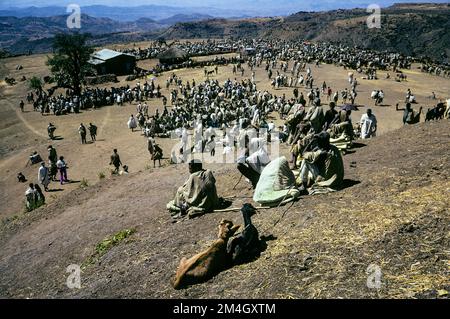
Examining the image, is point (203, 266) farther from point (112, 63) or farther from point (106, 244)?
point (112, 63)

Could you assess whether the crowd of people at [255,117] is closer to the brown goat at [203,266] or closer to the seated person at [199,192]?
the seated person at [199,192]

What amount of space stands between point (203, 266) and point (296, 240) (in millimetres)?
1621

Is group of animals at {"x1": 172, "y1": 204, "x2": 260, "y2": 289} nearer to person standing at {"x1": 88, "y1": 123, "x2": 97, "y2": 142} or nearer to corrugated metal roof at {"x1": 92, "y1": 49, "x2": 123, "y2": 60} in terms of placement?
person standing at {"x1": 88, "y1": 123, "x2": 97, "y2": 142}

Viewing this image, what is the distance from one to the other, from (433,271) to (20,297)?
25.2 feet

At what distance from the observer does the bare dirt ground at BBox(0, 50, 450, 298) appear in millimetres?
5535

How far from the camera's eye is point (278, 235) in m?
7.01

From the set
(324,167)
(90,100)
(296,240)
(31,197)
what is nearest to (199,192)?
(324,167)

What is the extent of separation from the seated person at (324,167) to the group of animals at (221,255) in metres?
2.34

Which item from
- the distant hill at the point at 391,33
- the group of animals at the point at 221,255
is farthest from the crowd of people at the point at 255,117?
the distant hill at the point at 391,33

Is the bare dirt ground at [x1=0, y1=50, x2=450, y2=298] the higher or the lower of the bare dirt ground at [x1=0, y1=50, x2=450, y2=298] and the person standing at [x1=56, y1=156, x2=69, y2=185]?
the higher

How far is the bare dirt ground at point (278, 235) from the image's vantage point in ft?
18.2

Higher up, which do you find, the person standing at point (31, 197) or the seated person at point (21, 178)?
the person standing at point (31, 197)

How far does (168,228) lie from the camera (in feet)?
29.3

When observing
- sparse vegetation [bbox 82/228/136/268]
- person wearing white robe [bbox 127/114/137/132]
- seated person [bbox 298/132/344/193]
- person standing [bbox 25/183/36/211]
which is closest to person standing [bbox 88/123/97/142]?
person wearing white robe [bbox 127/114/137/132]
